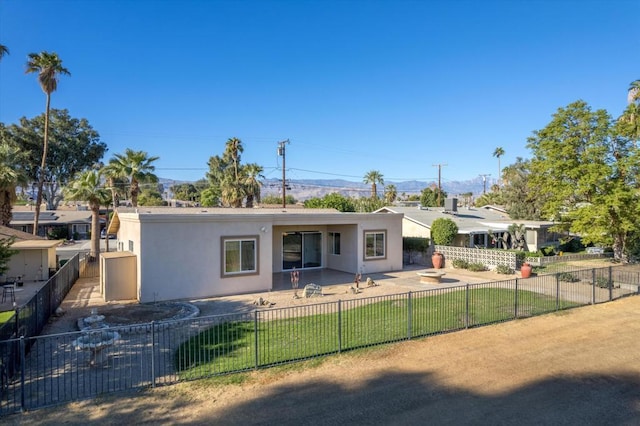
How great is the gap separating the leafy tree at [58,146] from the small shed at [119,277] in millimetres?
39097

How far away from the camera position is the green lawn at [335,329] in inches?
342


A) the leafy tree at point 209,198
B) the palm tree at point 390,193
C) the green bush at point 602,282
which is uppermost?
the palm tree at point 390,193

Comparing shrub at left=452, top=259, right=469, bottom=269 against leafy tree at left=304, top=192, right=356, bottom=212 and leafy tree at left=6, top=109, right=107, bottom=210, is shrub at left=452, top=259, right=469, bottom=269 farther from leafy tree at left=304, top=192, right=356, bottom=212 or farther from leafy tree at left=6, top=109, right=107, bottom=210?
leafy tree at left=6, top=109, right=107, bottom=210

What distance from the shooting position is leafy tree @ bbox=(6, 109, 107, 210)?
45188 millimetres

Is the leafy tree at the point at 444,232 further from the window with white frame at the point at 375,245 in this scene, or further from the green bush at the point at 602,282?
the green bush at the point at 602,282

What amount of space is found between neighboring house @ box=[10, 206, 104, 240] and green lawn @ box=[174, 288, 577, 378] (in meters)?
41.2

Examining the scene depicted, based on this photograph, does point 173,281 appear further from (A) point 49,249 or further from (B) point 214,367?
(A) point 49,249

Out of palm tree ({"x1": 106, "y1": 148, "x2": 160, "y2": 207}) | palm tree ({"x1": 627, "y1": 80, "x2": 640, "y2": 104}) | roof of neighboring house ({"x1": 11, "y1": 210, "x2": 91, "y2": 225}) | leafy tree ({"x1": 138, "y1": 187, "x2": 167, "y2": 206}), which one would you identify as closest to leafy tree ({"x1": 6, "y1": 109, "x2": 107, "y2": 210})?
roof of neighboring house ({"x1": 11, "y1": 210, "x2": 91, "y2": 225})

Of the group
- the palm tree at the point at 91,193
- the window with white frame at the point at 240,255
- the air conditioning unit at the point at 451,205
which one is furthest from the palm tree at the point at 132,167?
the air conditioning unit at the point at 451,205

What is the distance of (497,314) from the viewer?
12109mm

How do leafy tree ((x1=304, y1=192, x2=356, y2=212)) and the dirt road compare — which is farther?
leafy tree ((x1=304, y1=192, x2=356, y2=212))

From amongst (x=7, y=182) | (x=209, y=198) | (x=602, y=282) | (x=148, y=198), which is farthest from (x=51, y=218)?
(x=602, y=282)

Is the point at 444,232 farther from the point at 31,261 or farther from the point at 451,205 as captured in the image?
the point at 31,261

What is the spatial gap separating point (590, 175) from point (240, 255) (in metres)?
19.0
